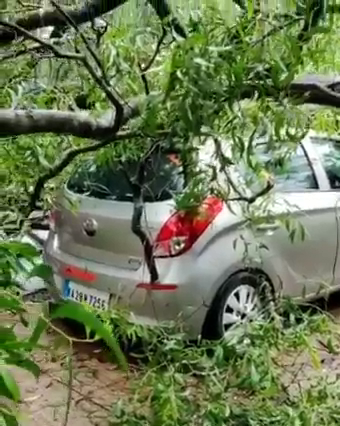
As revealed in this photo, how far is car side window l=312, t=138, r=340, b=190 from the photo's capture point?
16.0 ft

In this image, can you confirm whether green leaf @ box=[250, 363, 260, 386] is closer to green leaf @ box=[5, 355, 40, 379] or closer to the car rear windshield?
the car rear windshield

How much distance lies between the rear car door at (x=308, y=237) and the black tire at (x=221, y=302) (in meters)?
0.20

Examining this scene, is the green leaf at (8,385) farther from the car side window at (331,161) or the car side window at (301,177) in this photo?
the car side window at (331,161)

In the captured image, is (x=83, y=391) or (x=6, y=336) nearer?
(x=6, y=336)

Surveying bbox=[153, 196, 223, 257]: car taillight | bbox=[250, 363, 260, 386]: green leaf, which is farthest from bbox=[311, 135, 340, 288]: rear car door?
bbox=[250, 363, 260, 386]: green leaf

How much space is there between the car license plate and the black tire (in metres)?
0.56

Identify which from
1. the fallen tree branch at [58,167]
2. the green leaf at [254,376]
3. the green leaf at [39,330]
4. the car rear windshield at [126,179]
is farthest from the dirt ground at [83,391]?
the green leaf at [39,330]

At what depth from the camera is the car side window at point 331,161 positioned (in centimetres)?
489

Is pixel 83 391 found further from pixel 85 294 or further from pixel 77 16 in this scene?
pixel 77 16

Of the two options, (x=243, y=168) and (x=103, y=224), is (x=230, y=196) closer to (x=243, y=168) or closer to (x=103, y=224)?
(x=243, y=168)

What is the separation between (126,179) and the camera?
367 centimetres

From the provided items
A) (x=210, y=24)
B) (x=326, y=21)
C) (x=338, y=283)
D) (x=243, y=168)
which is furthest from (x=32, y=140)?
(x=338, y=283)

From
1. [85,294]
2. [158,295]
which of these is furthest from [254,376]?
[85,294]

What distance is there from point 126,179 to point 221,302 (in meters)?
1.05
